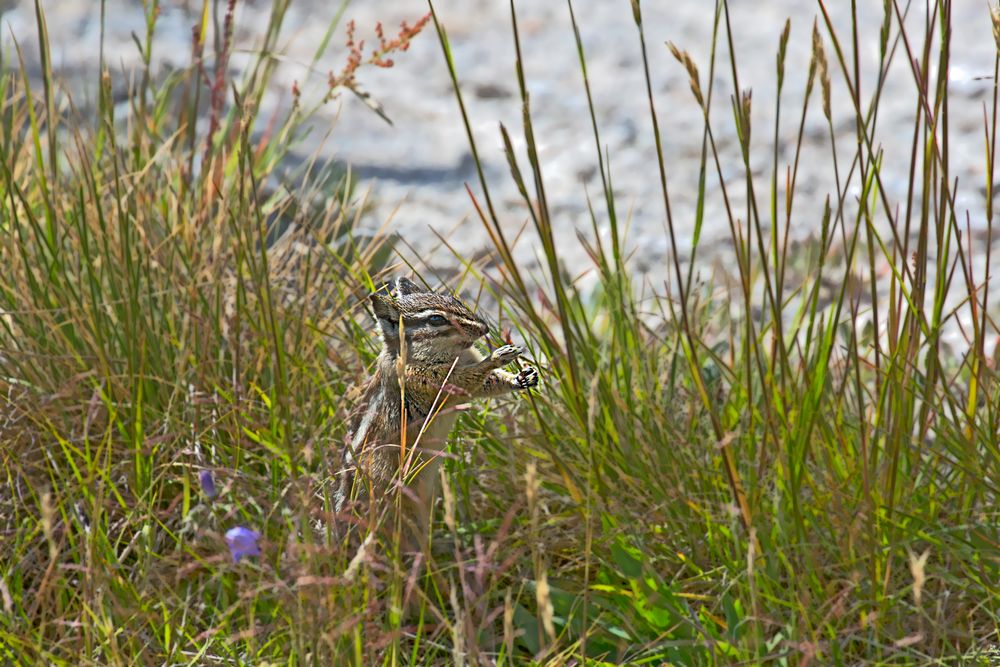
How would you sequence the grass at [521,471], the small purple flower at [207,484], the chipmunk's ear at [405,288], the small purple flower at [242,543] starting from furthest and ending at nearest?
1. the chipmunk's ear at [405,288]
2. the small purple flower at [207,484]
3. the small purple flower at [242,543]
4. the grass at [521,471]

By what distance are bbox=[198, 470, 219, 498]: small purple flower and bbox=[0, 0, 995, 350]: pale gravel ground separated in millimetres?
1930

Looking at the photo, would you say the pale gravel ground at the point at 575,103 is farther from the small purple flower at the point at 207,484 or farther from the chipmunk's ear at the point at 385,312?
the small purple flower at the point at 207,484

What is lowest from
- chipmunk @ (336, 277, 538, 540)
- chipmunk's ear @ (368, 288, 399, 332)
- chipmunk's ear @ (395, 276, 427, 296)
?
chipmunk @ (336, 277, 538, 540)

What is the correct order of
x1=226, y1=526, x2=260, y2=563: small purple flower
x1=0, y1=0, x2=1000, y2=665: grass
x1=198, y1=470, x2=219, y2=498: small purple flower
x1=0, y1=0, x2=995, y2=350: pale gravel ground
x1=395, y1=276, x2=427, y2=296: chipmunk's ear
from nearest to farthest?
x1=0, y1=0, x2=1000, y2=665: grass
x1=226, y1=526, x2=260, y2=563: small purple flower
x1=198, y1=470, x2=219, y2=498: small purple flower
x1=395, y1=276, x2=427, y2=296: chipmunk's ear
x1=0, y1=0, x2=995, y2=350: pale gravel ground

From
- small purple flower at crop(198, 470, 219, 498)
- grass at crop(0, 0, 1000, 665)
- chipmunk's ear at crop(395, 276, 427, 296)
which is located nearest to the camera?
grass at crop(0, 0, 1000, 665)

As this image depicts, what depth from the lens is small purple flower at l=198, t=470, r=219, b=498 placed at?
2561 millimetres

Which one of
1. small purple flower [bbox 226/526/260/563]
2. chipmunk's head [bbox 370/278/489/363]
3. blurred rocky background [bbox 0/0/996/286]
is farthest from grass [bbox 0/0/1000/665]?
blurred rocky background [bbox 0/0/996/286]

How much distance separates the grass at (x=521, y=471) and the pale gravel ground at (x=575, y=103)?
4.49 ft

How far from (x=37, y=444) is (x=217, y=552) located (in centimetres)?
63

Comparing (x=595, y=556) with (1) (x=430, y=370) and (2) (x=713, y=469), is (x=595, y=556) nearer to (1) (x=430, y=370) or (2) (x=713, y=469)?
(2) (x=713, y=469)

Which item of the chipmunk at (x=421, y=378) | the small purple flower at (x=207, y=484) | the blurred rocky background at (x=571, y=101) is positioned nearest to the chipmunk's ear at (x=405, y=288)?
the chipmunk at (x=421, y=378)

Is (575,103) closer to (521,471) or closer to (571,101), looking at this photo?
(571,101)

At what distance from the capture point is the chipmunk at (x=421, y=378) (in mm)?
2639

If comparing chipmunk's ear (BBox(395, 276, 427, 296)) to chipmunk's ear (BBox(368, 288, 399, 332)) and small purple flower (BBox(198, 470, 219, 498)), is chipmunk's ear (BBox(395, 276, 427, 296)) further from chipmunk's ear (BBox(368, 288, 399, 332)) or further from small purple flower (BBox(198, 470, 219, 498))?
small purple flower (BBox(198, 470, 219, 498))
